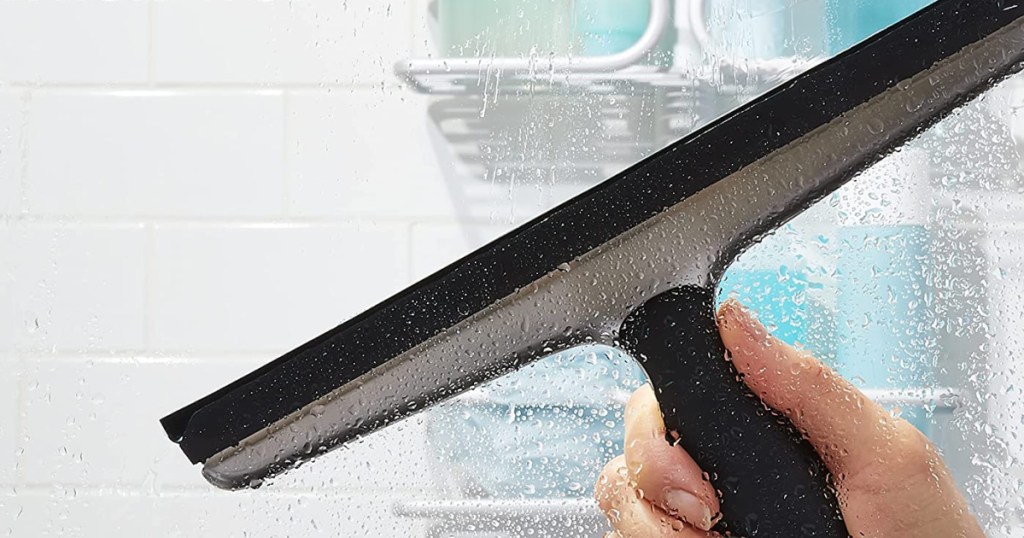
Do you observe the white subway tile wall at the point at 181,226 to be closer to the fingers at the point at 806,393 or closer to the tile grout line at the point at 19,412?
the tile grout line at the point at 19,412

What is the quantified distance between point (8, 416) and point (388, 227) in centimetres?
29

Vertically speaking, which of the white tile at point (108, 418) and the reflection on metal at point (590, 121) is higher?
the reflection on metal at point (590, 121)

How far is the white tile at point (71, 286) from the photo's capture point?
2.07 feet

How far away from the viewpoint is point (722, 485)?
0.27m

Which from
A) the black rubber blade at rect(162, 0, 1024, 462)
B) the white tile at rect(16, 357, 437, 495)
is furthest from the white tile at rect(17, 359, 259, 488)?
the black rubber blade at rect(162, 0, 1024, 462)

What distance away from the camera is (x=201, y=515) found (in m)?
0.62

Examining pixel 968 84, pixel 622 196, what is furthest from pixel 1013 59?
pixel 622 196

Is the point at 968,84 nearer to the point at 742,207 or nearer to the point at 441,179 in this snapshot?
the point at 742,207

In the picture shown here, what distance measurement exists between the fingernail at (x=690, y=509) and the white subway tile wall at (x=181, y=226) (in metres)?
0.34

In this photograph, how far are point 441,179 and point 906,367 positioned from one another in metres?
0.30

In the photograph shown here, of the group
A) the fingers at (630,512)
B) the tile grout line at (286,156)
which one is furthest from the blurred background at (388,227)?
the fingers at (630,512)

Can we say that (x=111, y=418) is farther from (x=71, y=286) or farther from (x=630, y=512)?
(x=630, y=512)

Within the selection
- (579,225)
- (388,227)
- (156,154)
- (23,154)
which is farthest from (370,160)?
(579,225)

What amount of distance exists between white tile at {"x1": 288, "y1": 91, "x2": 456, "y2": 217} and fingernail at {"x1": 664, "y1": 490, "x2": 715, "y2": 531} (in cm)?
35
